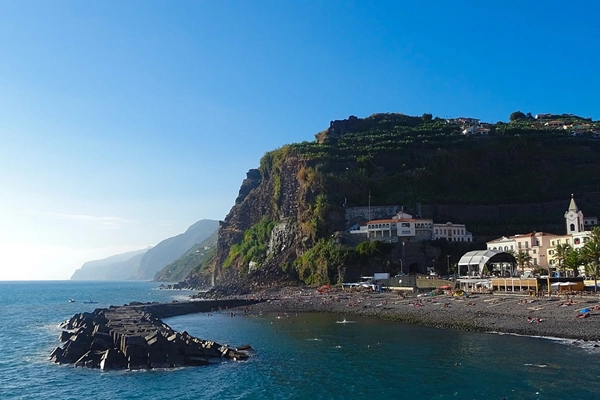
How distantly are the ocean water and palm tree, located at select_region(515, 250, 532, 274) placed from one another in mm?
28278

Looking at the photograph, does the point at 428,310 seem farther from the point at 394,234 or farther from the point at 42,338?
the point at 42,338

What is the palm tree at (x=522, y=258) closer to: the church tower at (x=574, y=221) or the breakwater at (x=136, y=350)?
the church tower at (x=574, y=221)

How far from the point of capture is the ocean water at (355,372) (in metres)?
28.8

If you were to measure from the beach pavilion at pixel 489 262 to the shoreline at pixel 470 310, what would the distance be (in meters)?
8.91

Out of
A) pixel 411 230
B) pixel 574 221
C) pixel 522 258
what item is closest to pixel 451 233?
pixel 411 230

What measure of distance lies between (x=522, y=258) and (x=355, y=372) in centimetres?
4524

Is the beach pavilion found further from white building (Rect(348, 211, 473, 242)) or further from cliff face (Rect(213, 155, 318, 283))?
cliff face (Rect(213, 155, 318, 283))

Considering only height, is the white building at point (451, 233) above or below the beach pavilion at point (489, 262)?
above

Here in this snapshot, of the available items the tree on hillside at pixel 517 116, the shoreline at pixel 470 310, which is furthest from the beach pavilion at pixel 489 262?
the tree on hillside at pixel 517 116

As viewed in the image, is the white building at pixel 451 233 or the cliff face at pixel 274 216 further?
the cliff face at pixel 274 216

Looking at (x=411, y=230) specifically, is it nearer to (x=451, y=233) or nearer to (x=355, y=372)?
(x=451, y=233)

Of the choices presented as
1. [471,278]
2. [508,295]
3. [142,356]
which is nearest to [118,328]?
[142,356]

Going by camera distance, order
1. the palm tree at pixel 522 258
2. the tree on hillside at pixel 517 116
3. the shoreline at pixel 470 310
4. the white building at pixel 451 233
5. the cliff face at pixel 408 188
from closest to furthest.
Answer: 1. the shoreline at pixel 470 310
2. the palm tree at pixel 522 258
3. the white building at pixel 451 233
4. the cliff face at pixel 408 188
5. the tree on hillside at pixel 517 116

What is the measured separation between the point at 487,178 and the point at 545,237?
1241 inches
